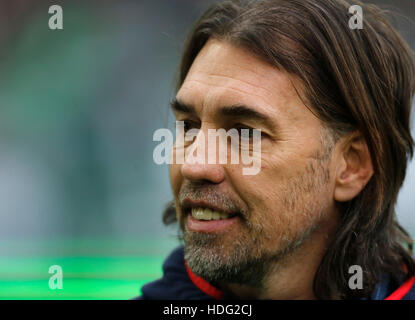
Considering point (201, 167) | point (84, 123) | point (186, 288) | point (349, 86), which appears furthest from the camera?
point (84, 123)

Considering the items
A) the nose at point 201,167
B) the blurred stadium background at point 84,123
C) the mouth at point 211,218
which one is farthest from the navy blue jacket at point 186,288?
the blurred stadium background at point 84,123

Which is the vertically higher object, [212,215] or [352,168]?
[352,168]

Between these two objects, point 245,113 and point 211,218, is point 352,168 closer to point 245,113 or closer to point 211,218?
point 245,113

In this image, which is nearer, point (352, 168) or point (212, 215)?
point (212, 215)

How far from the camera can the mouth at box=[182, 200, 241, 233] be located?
192cm

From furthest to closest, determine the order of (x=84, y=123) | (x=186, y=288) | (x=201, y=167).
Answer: (x=84, y=123) < (x=186, y=288) < (x=201, y=167)

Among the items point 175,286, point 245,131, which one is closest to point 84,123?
point 175,286

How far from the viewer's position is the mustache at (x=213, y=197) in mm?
1907

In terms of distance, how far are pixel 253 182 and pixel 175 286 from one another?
0.64 meters

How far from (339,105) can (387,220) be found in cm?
54

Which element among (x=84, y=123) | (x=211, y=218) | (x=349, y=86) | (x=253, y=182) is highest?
(x=84, y=123)

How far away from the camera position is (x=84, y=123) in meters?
5.82
